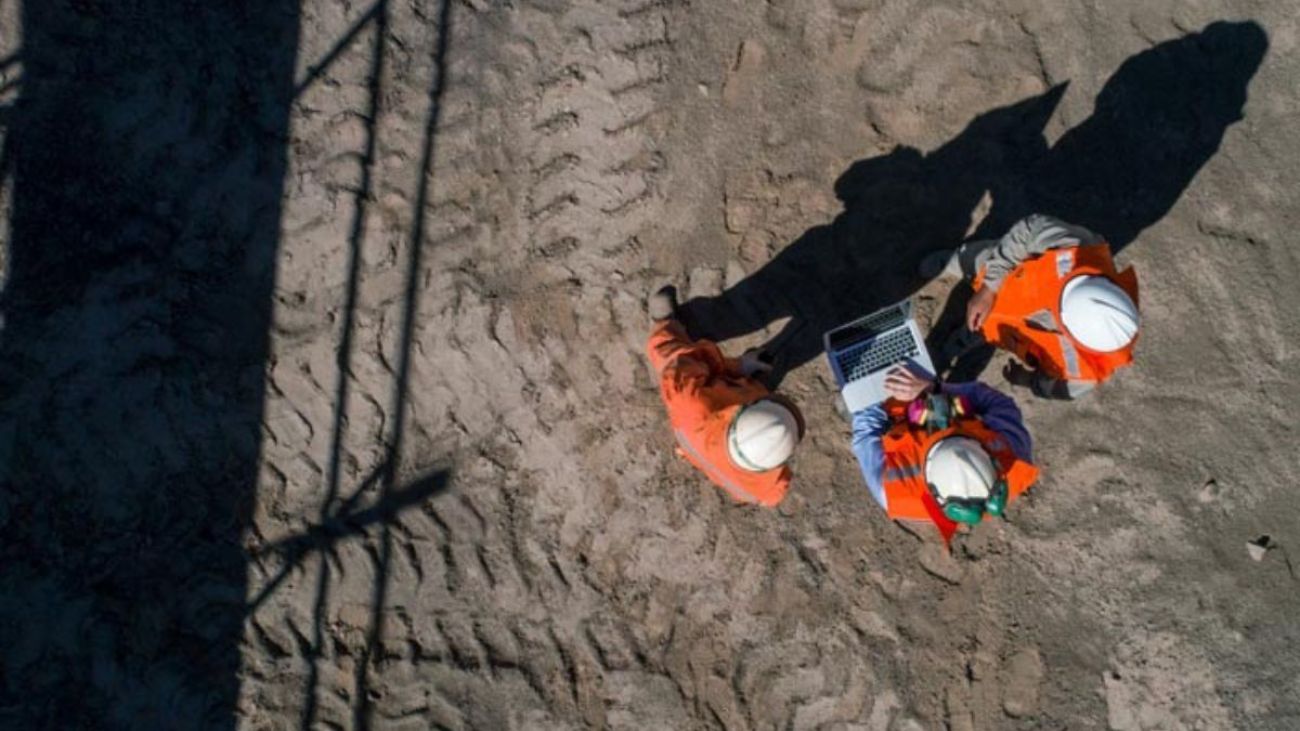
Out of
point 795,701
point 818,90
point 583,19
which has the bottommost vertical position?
point 795,701

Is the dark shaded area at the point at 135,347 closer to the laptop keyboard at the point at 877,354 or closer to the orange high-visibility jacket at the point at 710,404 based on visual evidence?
the orange high-visibility jacket at the point at 710,404

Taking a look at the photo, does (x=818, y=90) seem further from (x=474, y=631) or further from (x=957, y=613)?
(x=474, y=631)

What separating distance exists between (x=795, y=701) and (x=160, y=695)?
129 inches

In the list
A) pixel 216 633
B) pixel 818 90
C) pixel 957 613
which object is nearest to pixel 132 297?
pixel 216 633

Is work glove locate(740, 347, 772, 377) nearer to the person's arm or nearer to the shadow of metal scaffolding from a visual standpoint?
the person's arm

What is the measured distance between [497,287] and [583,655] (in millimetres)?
1984

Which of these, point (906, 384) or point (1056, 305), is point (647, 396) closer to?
point (906, 384)

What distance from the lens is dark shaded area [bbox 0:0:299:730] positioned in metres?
4.77

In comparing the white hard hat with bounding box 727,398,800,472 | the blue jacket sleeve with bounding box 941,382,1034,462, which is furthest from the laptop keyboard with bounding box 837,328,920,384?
the white hard hat with bounding box 727,398,800,472

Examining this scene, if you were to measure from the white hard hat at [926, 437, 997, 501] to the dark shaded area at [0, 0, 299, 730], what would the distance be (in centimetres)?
345

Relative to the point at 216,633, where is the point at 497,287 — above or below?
above

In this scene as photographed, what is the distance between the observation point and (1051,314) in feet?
12.2

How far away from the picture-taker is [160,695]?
478cm

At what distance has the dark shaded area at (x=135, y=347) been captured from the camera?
4770 millimetres
